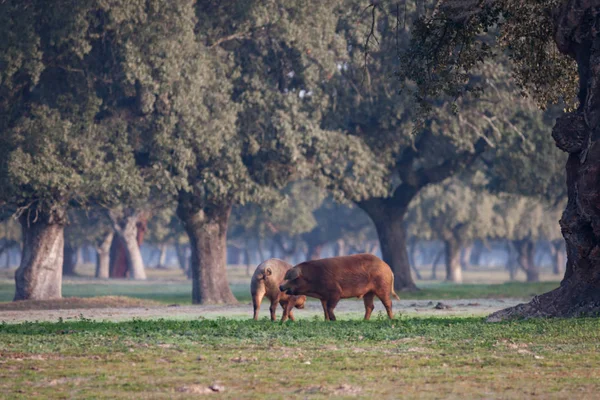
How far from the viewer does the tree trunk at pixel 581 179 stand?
2028 centimetres

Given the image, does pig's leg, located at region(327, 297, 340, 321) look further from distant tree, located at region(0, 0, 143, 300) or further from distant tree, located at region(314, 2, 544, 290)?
distant tree, located at region(314, 2, 544, 290)

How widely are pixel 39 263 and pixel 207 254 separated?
24.6 feet

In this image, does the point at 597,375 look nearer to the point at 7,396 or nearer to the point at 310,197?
the point at 7,396

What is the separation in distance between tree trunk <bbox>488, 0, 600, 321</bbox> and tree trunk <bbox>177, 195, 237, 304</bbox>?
74.8 feet

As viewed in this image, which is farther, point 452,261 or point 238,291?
point 452,261

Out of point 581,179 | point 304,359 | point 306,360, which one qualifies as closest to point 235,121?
point 581,179

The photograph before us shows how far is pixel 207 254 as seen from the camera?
43.2 meters

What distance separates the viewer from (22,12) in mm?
35062

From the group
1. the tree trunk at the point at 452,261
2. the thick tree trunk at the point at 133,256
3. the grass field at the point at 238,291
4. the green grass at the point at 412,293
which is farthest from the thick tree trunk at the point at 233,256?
the green grass at the point at 412,293

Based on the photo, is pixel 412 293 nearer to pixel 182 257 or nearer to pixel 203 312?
pixel 203 312

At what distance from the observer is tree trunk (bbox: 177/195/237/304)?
42.9m

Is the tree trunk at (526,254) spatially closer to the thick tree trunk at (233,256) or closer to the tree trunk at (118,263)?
the tree trunk at (118,263)

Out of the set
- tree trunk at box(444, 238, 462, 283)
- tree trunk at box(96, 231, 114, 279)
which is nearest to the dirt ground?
tree trunk at box(444, 238, 462, 283)

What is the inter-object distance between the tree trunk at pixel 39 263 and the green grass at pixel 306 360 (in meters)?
19.0
